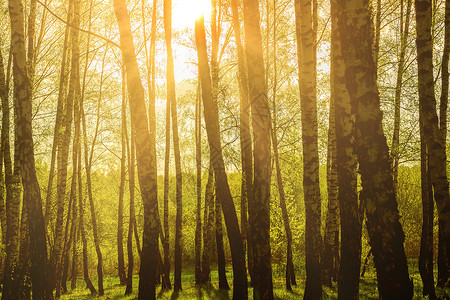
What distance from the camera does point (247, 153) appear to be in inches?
377

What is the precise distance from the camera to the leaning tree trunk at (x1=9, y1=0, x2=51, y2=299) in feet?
27.1

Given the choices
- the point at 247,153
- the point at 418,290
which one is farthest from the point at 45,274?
the point at 418,290

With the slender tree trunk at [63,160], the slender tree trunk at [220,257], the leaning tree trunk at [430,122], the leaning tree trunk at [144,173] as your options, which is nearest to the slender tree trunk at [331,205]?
the leaning tree trunk at [430,122]

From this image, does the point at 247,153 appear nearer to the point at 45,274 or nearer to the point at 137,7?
the point at 45,274

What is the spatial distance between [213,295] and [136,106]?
7.12m

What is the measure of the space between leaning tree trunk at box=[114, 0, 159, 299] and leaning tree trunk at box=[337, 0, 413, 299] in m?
4.61

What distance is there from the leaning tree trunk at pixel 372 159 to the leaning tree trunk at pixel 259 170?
2.54 m

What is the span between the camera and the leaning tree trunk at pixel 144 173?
26.3ft

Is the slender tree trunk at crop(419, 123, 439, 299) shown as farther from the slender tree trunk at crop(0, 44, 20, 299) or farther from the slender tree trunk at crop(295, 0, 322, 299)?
the slender tree trunk at crop(0, 44, 20, 299)

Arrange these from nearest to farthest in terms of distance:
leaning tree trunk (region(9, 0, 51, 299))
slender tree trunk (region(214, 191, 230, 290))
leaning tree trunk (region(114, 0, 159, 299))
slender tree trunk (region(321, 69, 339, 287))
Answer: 1. leaning tree trunk (region(114, 0, 159, 299))
2. leaning tree trunk (region(9, 0, 51, 299))
3. slender tree trunk (region(321, 69, 339, 287))
4. slender tree trunk (region(214, 191, 230, 290))

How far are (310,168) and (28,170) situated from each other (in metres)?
5.53

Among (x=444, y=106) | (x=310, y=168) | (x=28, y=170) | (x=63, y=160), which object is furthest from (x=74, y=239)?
(x=444, y=106)

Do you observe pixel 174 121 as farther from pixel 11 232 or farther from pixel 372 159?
pixel 372 159

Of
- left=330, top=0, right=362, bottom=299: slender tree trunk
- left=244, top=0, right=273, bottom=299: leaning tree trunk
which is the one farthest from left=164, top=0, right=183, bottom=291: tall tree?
left=330, top=0, right=362, bottom=299: slender tree trunk
